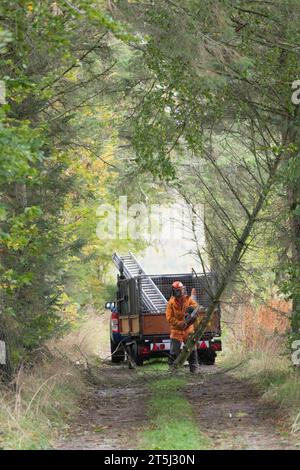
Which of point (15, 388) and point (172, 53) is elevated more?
point (172, 53)

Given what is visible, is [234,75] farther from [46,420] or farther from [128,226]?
[128,226]

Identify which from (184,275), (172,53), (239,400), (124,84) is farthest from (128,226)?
(172,53)

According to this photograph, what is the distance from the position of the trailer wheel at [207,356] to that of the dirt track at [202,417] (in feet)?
11.1

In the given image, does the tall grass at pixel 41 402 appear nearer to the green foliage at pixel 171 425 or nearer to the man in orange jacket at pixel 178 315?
the green foliage at pixel 171 425

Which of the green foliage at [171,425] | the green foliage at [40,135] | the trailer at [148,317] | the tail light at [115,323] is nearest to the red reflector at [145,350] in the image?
the trailer at [148,317]

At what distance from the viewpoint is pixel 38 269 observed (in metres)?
16.2

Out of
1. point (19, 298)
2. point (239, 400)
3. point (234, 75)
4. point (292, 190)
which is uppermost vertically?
point (234, 75)

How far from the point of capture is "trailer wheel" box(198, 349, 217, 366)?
2184cm

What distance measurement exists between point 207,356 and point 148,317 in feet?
7.08

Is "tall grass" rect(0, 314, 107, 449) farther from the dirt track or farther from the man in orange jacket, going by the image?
the man in orange jacket

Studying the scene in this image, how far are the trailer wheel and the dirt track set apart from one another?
3.39m

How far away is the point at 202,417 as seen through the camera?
12438 mm

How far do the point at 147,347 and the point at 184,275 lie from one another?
278cm

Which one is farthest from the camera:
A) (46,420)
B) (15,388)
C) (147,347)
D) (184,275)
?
(184,275)
